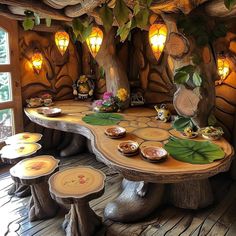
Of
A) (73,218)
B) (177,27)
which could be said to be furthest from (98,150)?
(177,27)

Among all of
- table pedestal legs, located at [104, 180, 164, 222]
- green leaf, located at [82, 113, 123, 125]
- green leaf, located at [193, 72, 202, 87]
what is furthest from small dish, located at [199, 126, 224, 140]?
green leaf, located at [82, 113, 123, 125]

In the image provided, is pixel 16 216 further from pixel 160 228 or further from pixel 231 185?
pixel 231 185

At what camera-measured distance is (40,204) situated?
7.72 ft

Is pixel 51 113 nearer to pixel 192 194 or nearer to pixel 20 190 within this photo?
pixel 20 190

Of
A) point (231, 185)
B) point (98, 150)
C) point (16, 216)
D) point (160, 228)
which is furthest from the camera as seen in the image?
point (231, 185)

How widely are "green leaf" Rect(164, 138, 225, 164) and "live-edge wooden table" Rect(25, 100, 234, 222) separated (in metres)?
0.05

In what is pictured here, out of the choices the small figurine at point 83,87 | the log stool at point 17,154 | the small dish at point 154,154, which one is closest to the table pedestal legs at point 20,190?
the log stool at point 17,154

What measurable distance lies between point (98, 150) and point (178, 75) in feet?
3.31

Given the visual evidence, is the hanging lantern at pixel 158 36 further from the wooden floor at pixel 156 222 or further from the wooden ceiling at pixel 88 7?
the wooden floor at pixel 156 222

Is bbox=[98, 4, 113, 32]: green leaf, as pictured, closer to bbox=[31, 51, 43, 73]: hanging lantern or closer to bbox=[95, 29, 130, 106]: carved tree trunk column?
bbox=[95, 29, 130, 106]: carved tree trunk column

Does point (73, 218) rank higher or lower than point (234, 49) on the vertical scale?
lower

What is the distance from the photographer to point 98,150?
6.58ft

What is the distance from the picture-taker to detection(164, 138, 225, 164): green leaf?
5.96ft

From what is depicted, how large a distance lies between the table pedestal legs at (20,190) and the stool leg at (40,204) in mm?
386
